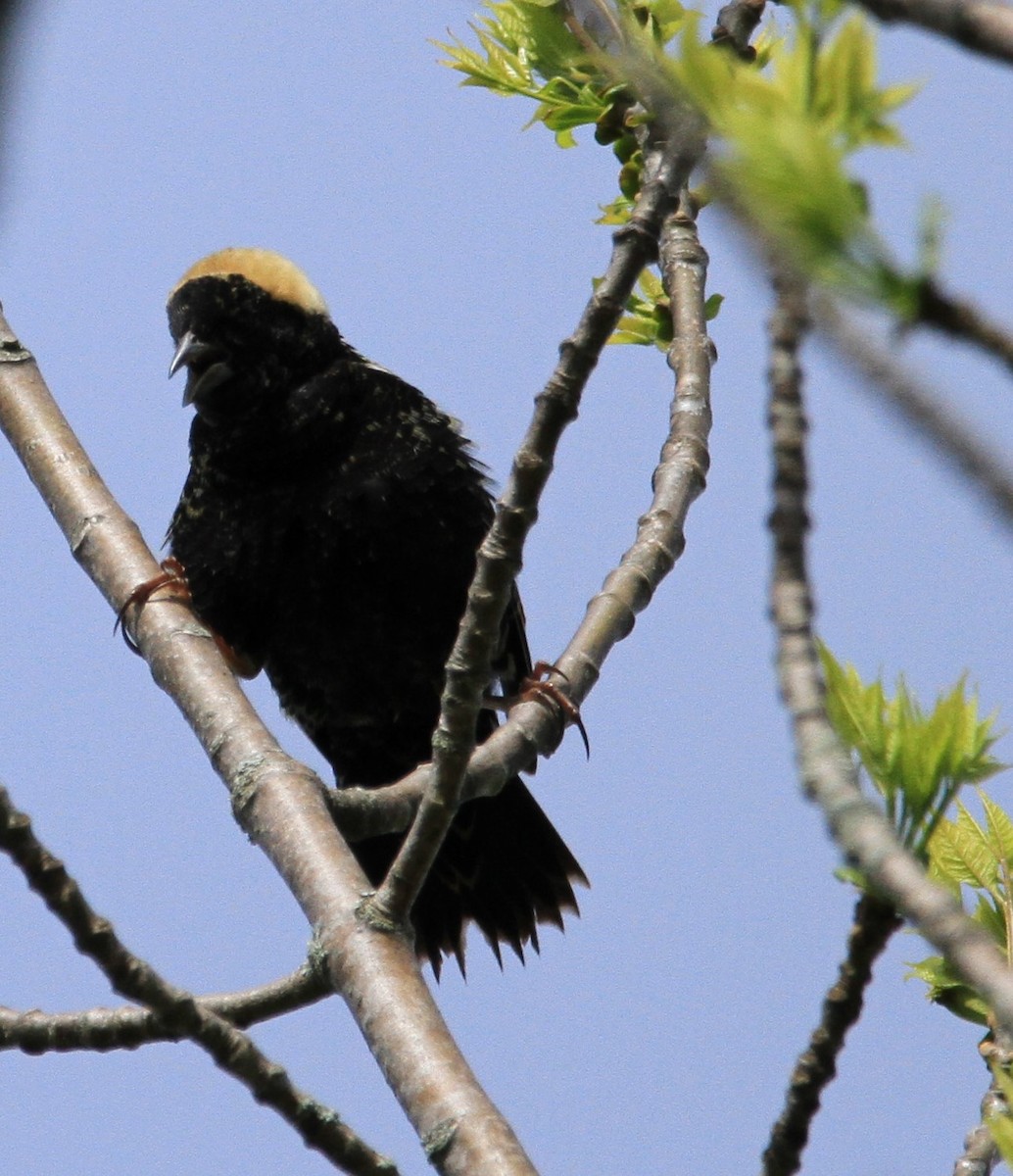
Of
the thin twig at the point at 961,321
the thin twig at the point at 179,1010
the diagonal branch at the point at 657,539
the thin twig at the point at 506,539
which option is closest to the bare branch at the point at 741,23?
the diagonal branch at the point at 657,539

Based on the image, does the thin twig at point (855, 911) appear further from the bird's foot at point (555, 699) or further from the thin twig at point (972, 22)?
the bird's foot at point (555, 699)

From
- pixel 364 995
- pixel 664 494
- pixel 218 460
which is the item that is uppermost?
pixel 218 460

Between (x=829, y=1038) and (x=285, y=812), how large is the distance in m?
1.10

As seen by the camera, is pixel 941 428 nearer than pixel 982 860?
Yes

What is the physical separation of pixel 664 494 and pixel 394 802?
2.27ft

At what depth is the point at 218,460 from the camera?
3.76 m

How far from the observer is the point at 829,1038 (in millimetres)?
1391

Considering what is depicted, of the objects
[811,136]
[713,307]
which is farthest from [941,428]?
[713,307]

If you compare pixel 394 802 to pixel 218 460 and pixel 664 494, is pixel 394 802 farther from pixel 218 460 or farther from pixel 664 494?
pixel 218 460

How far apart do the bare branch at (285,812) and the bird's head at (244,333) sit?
0.80m

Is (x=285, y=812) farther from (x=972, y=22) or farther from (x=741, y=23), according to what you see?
(x=972, y=22)

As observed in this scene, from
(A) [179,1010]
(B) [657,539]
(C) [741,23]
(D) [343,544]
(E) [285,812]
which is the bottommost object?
(A) [179,1010]

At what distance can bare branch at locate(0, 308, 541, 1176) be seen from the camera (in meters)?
1.79

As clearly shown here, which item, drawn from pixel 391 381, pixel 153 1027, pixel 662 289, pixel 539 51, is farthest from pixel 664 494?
pixel 391 381
